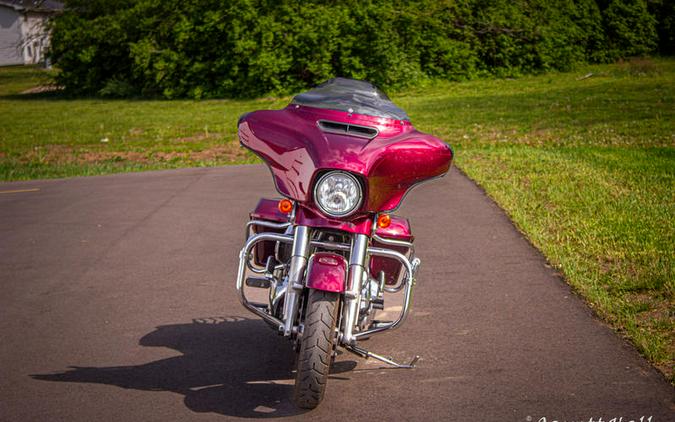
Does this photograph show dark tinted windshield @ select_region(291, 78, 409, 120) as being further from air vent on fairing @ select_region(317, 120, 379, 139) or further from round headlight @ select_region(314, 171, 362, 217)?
round headlight @ select_region(314, 171, 362, 217)

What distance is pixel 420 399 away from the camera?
4566mm

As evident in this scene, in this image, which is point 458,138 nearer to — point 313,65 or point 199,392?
point 313,65

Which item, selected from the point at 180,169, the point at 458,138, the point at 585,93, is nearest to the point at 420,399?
the point at 180,169

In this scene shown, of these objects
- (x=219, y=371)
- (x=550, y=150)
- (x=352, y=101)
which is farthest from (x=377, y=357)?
(x=550, y=150)

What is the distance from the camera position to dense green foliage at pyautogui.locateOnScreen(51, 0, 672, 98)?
2545 centimetres

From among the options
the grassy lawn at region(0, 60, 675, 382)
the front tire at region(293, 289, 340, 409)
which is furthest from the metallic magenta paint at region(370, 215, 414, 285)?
the grassy lawn at region(0, 60, 675, 382)

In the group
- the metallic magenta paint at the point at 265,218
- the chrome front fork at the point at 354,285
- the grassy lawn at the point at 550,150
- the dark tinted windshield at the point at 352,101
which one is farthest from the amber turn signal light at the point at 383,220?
the grassy lawn at the point at 550,150

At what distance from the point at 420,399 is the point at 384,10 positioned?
885 inches

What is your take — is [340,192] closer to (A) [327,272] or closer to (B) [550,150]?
(A) [327,272]

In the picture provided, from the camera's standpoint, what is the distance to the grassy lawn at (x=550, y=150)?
677 cm

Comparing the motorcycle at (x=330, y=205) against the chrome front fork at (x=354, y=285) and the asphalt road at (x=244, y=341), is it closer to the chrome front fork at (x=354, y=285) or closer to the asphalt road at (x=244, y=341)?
the chrome front fork at (x=354, y=285)

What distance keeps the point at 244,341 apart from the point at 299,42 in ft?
67.7

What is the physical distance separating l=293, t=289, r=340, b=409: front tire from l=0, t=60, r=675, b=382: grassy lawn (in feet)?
6.40

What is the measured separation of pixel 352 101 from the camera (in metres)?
4.90
